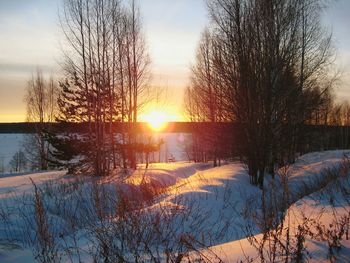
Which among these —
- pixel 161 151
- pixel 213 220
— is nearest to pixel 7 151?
pixel 161 151

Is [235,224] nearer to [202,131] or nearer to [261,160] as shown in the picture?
[261,160]

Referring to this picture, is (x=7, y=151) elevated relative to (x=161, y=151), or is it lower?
elevated

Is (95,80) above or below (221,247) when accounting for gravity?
above

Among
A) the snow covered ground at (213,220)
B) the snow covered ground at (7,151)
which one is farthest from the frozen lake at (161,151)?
A: the snow covered ground at (213,220)

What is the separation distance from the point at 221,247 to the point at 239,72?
883cm

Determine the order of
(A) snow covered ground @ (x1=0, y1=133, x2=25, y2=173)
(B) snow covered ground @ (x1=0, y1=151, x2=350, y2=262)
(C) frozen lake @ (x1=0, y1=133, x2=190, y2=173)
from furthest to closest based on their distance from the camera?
1. (C) frozen lake @ (x1=0, y1=133, x2=190, y2=173)
2. (A) snow covered ground @ (x1=0, y1=133, x2=25, y2=173)
3. (B) snow covered ground @ (x1=0, y1=151, x2=350, y2=262)

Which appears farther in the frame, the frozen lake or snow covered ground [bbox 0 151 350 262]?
the frozen lake

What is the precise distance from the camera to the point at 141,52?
2062 cm

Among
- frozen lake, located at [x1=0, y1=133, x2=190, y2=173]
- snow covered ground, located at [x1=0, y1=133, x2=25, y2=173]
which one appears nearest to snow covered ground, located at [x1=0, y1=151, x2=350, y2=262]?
frozen lake, located at [x1=0, y1=133, x2=190, y2=173]

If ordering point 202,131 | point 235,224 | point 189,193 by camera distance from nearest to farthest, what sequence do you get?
point 235,224
point 189,193
point 202,131

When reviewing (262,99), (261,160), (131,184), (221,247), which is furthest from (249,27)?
(221,247)

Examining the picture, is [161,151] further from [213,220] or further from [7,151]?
[213,220]

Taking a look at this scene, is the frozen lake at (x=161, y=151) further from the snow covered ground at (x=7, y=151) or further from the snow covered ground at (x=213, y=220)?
the snow covered ground at (x=213, y=220)

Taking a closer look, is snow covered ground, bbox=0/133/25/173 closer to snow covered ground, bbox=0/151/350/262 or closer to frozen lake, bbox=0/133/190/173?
frozen lake, bbox=0/133/190/173
